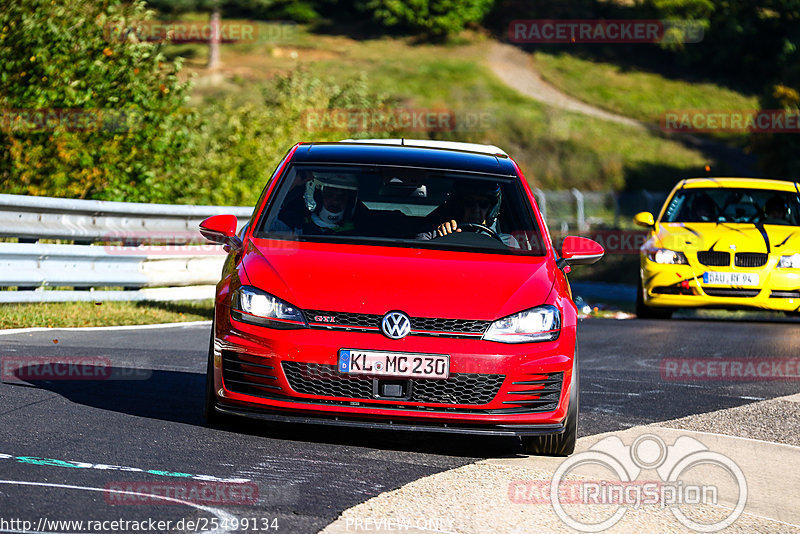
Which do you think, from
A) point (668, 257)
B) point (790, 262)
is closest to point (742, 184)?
point (790, 262)

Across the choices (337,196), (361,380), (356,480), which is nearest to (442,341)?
(361,380)

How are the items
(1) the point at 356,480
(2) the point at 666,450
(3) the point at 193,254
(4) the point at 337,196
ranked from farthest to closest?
(3) the point at 193,254
(4) the point at 337,196
(2) the point at 666,450
(1) the point at 356,480

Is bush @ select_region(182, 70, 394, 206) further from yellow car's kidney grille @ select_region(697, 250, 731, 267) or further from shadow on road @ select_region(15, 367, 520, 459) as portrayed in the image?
shadow on road @ select_region(15, 367, 520, 459)

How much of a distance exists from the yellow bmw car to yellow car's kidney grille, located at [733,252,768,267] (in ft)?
0.04

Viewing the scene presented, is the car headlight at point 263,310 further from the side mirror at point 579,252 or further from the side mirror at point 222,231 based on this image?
the side mirror at point 579,252

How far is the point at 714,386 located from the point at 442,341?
434cm

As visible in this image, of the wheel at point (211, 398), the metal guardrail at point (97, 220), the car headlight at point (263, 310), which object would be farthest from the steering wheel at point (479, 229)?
the metal guardrail at point (97, 220)

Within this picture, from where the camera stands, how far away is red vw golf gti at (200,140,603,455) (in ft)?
20.5

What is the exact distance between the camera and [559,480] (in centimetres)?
611

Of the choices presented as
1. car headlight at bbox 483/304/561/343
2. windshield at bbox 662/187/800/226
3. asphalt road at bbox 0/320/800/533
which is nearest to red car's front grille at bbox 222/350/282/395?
asphalt road at bbox 0/320/800/533

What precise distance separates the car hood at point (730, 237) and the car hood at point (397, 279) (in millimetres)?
8379

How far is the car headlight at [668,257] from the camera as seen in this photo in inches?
588

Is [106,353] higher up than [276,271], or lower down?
lower down

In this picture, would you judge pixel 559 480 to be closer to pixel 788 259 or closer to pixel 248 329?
pixel 248 329
